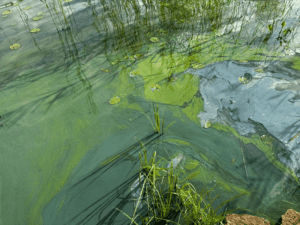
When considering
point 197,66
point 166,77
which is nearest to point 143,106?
point 166,77

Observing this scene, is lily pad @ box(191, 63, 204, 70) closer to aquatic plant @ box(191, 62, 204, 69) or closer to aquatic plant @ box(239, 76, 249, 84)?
aquatic plant @ box(191, 62, 204, 69)

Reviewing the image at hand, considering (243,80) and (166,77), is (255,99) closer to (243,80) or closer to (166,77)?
(243,80)

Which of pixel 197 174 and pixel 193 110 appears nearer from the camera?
pixel 197 174

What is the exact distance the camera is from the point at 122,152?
161 cm

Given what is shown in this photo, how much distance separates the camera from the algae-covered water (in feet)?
4.54

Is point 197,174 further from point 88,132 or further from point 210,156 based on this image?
point 88,132

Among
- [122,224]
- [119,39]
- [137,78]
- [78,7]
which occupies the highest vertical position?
[78,7]

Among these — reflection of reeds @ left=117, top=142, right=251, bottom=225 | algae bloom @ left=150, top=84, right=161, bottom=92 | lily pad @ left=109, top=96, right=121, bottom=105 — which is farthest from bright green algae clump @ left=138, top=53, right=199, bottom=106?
reflection of reeds @ left=117, top=142, right=251, bottom=225

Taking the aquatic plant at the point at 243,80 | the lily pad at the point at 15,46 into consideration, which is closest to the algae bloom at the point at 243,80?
the aquatic plant at the point at 243,80

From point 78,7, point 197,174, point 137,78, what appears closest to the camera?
point 197,174

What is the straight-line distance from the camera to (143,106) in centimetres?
191

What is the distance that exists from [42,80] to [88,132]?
3.05 ft

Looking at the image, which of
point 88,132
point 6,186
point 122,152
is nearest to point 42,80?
point 88,132

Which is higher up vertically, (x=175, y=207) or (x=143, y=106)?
(x=143, y=106)
